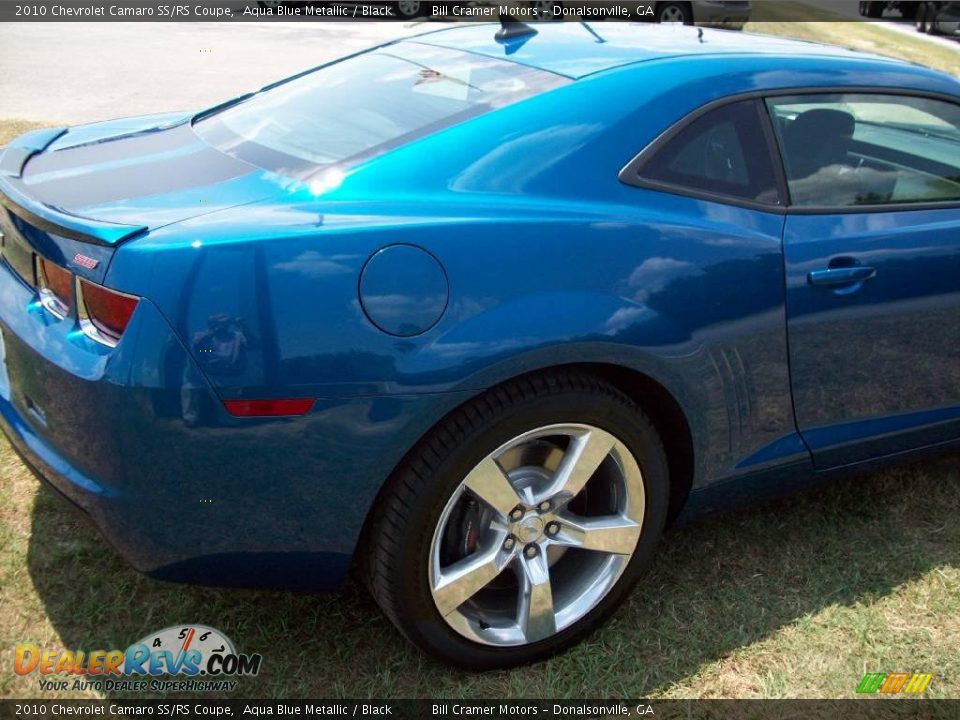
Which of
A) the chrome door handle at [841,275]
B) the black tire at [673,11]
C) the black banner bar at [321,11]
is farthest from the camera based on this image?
the black banner bar at [321,11]

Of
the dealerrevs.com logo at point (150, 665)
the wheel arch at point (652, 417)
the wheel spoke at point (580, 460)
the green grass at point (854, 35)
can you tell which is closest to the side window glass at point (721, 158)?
the wheel arch at point (652, 417)

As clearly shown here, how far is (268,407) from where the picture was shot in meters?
1.88

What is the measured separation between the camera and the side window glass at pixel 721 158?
2.33 meters

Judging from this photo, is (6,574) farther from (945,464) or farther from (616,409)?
(945,464)

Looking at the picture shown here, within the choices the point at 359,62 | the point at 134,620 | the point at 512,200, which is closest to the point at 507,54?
the point at 359,62

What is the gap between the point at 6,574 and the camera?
2.56 meters

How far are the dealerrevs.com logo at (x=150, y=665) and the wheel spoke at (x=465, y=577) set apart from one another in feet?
1.78

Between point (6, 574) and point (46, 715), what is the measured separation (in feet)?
1.90

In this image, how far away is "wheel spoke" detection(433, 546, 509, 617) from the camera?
7.11 ft

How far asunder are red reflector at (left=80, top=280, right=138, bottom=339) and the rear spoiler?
0.34ft

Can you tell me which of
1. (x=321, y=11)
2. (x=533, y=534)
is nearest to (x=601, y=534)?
(x=533, y=534)

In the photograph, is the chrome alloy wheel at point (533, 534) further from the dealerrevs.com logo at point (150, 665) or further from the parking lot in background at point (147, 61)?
the parking lot in background at point (147, 61)

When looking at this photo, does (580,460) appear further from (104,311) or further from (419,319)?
(104,311)

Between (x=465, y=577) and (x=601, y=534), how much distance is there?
Answer: 385mm
